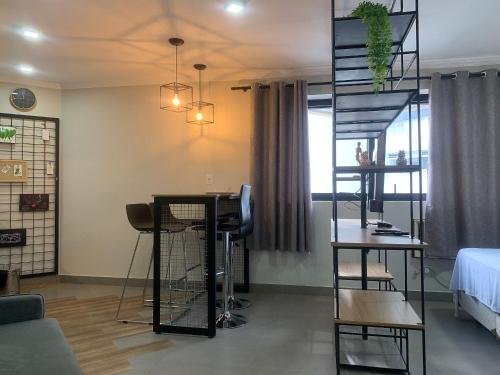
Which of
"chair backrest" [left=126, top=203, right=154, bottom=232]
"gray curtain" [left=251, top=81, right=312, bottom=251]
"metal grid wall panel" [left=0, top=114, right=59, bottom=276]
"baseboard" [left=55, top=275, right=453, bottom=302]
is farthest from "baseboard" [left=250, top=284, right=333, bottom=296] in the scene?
"metal grid wall panel" [left=0, top=114, right=59, bottom=276]

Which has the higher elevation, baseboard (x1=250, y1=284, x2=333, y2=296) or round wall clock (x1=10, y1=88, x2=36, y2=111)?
round wall clock (x1=10, y1=88, x2=36, y2=111)

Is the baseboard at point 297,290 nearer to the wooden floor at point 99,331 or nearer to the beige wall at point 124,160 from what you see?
the beige wall at point 124,160

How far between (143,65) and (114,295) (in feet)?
8.52

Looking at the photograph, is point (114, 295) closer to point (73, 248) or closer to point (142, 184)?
point (73, 248)

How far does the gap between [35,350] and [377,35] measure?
90.3 inches

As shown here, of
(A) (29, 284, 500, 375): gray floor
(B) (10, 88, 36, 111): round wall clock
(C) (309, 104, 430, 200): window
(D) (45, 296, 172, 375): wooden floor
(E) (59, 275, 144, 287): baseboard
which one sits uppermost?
(B) (10, 88, 36, 111): round wall clock

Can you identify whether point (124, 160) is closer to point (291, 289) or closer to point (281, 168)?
point (281, 168)

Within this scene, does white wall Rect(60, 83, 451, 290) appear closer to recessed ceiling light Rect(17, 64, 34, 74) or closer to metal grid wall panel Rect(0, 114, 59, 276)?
metal grid wall panel Rect(0, 114, 59, 276)

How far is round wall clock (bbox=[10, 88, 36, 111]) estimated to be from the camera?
433 centimetres

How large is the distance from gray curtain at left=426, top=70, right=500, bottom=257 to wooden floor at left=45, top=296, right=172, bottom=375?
287 centimetres

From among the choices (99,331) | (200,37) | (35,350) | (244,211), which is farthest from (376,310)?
(200,37)

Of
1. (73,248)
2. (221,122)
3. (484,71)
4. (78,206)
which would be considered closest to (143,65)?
(221,122)

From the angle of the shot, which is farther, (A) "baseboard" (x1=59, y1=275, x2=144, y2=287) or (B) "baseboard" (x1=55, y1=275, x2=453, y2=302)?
(A) "baseboard" (x1=59, y1=275, x2=144, y2=287)

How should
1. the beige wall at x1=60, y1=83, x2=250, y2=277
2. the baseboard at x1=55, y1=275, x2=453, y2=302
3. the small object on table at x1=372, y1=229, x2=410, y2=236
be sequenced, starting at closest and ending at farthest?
1. the small object on table at x1=372, y1=229, x2=410, y2=236
2. the baseboard at x1=55, y1=275, x2=453, y2=302
3. the beige wall at x1=60, y1=83, x2=250, y2=277
